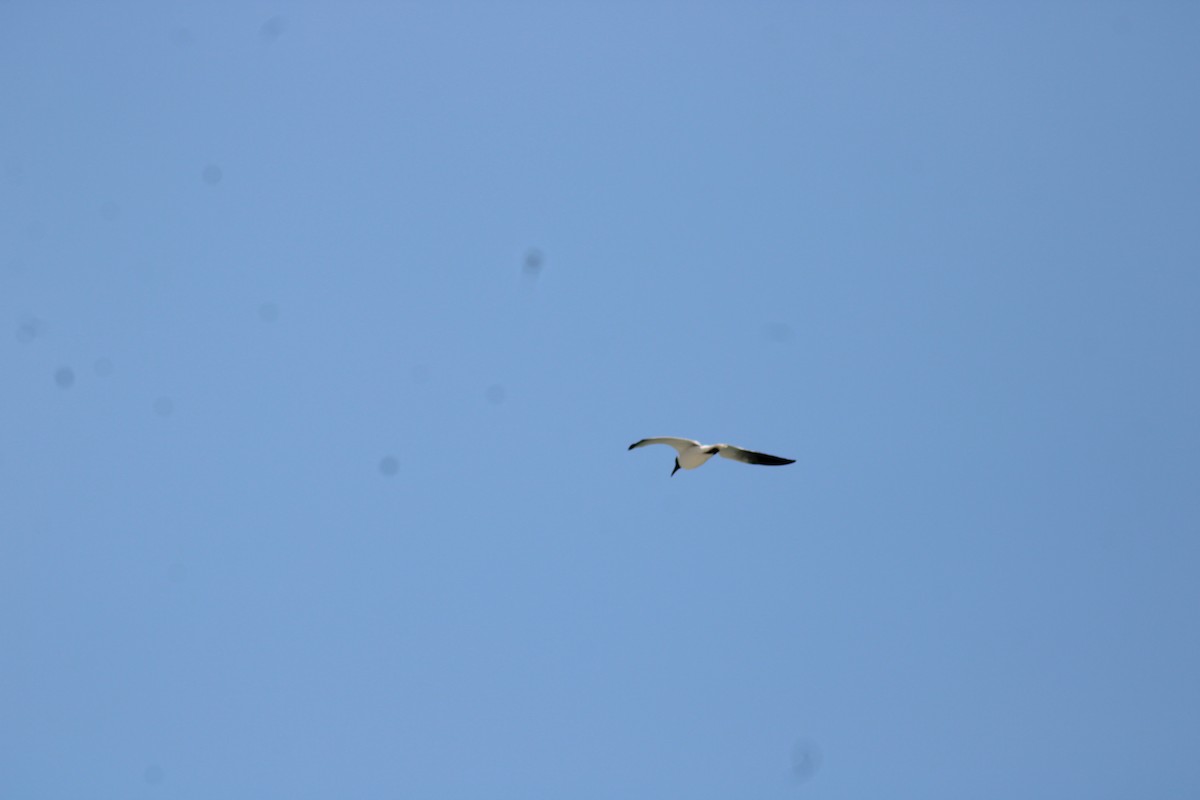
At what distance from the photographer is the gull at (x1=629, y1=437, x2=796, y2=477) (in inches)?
966

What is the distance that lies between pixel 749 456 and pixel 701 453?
1380 millimetres

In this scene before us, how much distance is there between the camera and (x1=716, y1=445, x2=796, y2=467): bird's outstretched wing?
25266mm

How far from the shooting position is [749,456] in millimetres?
Result: 25594

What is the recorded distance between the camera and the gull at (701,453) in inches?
966

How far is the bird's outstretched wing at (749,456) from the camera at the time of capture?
82.9ft

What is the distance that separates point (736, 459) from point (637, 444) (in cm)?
272

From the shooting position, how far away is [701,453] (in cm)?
2491

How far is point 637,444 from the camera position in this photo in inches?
966

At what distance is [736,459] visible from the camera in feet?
84.6
